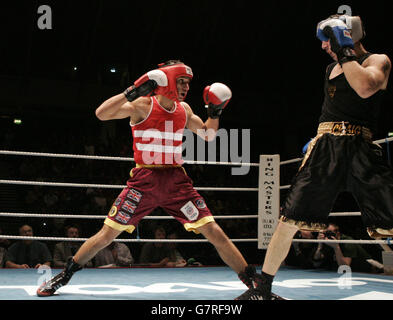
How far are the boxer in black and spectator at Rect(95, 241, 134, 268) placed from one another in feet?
7.71

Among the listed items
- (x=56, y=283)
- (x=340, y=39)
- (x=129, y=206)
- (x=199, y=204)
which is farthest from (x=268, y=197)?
(x=340, y=39)

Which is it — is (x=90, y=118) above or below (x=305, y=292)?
above

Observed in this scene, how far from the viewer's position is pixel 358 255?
3477 millimetres

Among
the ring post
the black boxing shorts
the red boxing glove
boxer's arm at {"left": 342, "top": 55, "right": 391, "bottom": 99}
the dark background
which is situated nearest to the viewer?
boxer's arm at {"left": 342, "top": 55, "right": 391, "bottom": 99}

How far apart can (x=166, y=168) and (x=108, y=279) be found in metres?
0.92

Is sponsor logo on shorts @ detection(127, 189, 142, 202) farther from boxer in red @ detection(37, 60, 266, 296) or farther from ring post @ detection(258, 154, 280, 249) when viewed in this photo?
ring post @ detection(258, 154, 280, 249)

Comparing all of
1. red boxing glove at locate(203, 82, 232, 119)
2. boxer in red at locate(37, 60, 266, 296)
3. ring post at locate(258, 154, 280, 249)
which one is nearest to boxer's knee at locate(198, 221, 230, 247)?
boxer in red at locate(37, 60, 266, 296)

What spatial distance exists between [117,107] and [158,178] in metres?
0.40

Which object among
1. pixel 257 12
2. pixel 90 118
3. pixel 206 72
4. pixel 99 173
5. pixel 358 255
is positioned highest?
pixel 257 12

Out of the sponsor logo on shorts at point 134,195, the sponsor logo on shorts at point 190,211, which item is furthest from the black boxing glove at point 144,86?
the sponsor logo on shorts at point 190,211

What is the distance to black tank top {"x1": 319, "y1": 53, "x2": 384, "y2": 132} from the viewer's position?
182 cm

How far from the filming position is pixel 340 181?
1.80m
